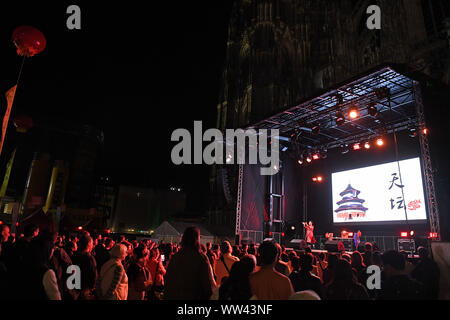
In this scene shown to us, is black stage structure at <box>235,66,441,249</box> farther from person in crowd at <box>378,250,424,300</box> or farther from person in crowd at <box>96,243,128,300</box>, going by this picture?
person in crowd at <box>96,243,128,300</box>

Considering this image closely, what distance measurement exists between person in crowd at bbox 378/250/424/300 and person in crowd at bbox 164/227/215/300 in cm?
169

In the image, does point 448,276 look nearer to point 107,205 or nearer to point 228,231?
point 228,231

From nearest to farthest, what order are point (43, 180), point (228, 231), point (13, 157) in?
point (228, 231), point (43, 180), point (13, 157)

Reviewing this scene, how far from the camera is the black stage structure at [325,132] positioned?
1049 cm

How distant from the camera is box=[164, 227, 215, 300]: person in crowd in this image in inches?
110

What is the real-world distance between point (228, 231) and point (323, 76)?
62.6 ft

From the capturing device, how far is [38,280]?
2.63 meters

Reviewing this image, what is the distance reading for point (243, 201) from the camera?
17000 millimetres

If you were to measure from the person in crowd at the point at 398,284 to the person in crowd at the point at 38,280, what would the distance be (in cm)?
307

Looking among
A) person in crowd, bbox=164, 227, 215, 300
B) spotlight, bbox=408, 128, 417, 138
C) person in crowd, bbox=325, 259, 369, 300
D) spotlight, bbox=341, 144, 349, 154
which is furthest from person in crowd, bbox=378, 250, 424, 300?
spotlight, bbox=341, 144, 349, 154

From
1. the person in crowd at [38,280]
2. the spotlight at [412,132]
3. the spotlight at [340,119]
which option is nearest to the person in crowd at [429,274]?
the person in crowd at [38,280]

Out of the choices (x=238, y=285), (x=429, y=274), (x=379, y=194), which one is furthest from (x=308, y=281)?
(x=379, y=194)

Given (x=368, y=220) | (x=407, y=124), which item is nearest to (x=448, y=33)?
(x=407, y=124)

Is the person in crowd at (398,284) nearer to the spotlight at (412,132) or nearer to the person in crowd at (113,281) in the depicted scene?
the person in crowd at (113,281)
